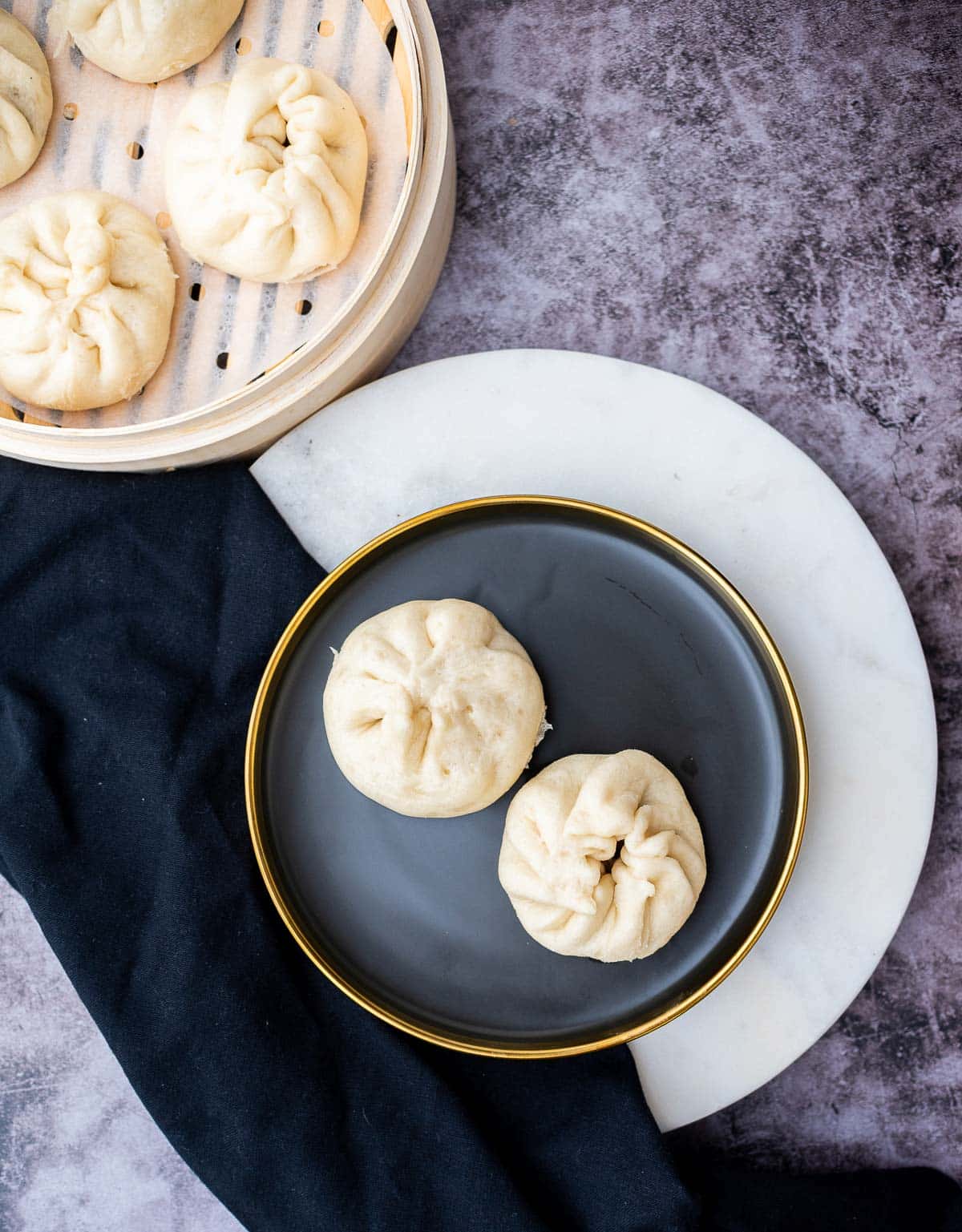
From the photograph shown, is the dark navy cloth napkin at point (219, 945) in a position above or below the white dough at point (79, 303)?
below

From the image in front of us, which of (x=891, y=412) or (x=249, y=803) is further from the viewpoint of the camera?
(x=891, y=412)

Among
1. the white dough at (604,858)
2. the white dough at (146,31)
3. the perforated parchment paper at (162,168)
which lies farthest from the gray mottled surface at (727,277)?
the white dough at (604,858)

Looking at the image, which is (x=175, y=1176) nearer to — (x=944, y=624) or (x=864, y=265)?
(x=944, y=624)

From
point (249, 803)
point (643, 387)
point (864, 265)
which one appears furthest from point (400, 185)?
point (249, 803)

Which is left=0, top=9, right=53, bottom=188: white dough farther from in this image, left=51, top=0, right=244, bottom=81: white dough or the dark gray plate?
the dark gray plate

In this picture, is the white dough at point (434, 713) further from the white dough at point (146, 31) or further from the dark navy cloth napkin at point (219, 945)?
the white dough at point (146, 31)

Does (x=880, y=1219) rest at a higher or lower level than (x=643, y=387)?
lower

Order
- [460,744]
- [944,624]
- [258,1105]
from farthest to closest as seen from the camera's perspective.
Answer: [944,624] → [258,1105] → [460,744]

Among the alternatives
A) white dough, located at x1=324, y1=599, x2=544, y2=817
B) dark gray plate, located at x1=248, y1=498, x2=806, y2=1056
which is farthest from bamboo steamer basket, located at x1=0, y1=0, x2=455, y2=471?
white dough, located at x1=324, y1=599, x2=544, y2=817
